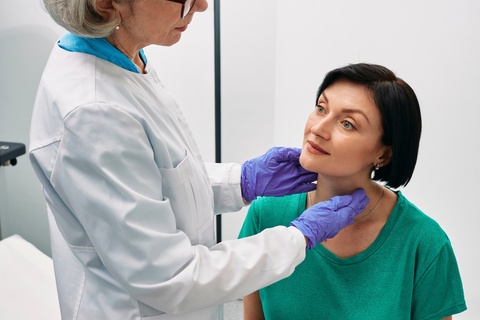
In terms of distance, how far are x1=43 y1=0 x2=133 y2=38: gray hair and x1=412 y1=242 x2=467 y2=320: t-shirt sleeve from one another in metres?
1.06

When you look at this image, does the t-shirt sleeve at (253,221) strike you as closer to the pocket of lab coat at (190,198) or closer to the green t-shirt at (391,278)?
the green t-shirt at (391,278)

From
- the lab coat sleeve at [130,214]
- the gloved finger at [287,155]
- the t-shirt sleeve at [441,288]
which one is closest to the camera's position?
the lab coat sleeve at [130,214]

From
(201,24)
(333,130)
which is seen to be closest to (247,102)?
(201,24)

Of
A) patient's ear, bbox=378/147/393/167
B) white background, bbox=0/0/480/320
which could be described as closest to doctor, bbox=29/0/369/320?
patient's ear, bbox=378/147/393/167

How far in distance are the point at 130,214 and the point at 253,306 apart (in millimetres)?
865

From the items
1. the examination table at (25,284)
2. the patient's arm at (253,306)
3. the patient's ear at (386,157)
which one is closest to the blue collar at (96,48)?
the patient's ear at (386,157)

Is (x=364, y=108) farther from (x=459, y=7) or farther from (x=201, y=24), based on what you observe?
(x=201, y=24)

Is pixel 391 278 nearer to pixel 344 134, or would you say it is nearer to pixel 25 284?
pixel 344 134

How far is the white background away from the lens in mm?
1543

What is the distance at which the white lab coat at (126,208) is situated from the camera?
73 centimetres

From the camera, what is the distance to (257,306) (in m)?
1.44

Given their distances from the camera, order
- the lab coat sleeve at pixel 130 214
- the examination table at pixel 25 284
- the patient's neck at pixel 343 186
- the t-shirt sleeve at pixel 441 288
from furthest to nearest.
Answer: the examination table at pixel 25 284 → the patient's neck at pixel 343 186 → the t-shirt sleeve at pixel 441 288 → the lab coat sleeve at pixel 130 214

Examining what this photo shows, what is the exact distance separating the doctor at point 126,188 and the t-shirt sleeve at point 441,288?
0.41 m

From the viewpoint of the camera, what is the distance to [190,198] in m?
0.93
